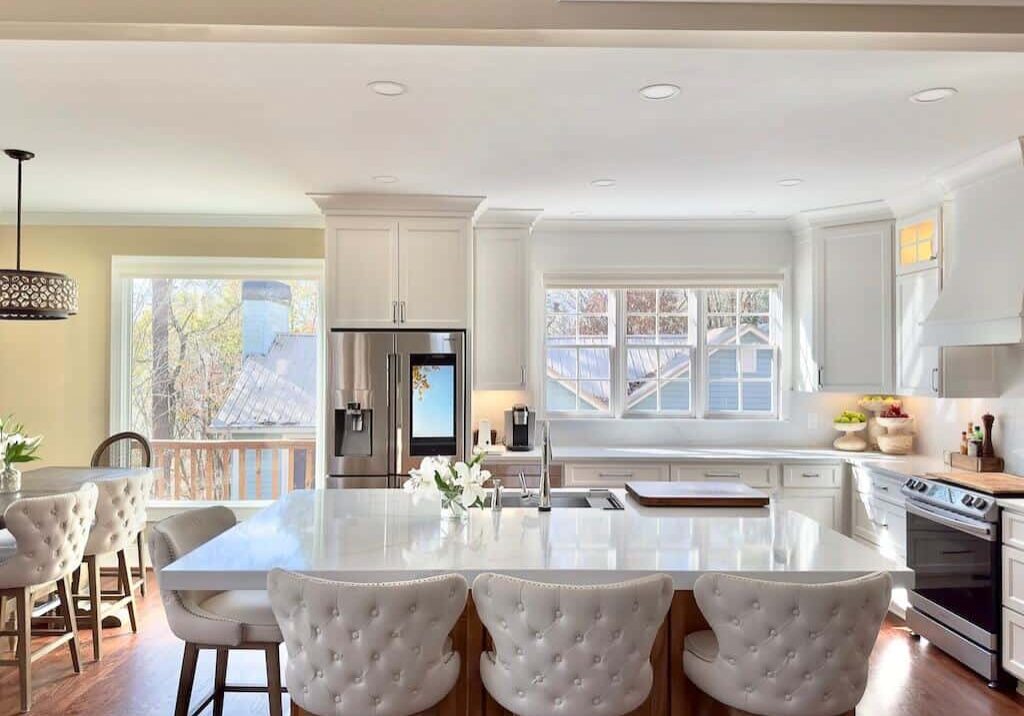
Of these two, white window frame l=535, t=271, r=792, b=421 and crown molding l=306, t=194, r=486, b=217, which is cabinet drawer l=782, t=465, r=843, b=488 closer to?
white window frame l=535, t=271, r=792, b=421

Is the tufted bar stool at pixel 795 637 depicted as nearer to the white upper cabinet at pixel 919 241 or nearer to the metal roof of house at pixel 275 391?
the white upper cabinet at pixel 919 241

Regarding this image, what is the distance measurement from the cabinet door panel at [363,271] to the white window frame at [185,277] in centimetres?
71

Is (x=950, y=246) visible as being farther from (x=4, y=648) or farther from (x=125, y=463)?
(x=4, y=648)

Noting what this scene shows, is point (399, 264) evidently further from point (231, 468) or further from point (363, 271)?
point (231, 468)

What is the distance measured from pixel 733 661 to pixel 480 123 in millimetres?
2339

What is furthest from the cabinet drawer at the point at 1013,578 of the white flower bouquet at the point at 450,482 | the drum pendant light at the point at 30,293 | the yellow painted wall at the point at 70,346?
the yellow painted wall at the point at 70,346

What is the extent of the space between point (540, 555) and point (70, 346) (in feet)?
15.1

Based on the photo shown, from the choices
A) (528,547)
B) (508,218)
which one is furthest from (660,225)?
(528,547)

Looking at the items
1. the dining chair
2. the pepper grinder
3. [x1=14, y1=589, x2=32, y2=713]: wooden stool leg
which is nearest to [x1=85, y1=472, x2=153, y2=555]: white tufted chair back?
the dining chair

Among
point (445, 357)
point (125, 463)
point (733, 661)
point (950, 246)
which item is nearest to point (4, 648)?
point (125, 463)

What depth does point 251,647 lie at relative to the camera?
7.49 ft

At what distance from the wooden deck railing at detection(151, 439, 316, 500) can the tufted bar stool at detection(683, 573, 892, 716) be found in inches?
165

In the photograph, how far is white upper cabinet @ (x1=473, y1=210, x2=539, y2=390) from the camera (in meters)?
5.17

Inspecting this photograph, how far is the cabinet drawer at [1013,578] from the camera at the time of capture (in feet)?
10.6
